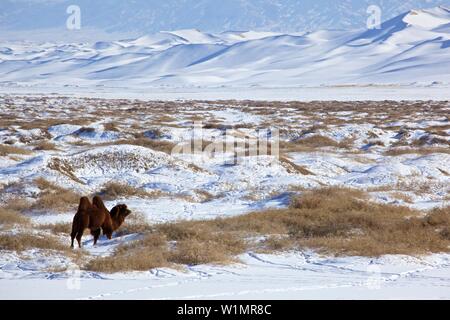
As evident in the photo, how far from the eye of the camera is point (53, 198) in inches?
528

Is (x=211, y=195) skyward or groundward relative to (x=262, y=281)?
groundward

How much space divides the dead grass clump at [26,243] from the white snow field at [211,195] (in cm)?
4

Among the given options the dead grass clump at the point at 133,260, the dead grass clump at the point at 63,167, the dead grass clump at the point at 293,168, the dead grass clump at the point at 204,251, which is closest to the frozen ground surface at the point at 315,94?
the dead grass clump at the point at 293,168

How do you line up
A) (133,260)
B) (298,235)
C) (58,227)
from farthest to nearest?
(58,227) < (298,235) < (133,260)

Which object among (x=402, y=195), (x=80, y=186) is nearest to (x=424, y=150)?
(x=402, y=195)

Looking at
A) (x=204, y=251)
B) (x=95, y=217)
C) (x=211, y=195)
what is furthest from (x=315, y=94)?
(x=95, y=217)

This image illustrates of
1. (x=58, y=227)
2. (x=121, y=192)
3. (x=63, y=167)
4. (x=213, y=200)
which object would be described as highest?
(x=63, y=167)

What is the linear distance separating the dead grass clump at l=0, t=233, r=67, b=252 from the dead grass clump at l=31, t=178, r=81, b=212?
3.26 meters

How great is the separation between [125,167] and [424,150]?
11501 millimetres

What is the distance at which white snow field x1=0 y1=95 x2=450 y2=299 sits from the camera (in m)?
7.72

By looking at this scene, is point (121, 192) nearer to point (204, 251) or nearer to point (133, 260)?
point (204, 251)

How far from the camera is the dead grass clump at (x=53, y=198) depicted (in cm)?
1300

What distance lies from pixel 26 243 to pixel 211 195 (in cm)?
626

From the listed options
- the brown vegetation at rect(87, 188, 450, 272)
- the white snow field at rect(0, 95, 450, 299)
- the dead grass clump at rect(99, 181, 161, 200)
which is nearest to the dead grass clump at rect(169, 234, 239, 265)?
the brown vegetation at rect(87, 188, 450, 272)
